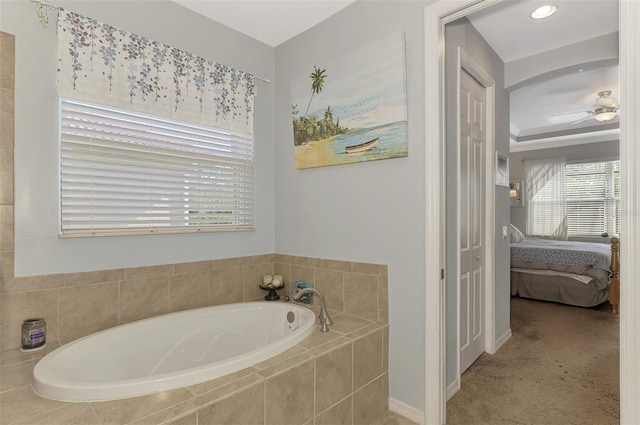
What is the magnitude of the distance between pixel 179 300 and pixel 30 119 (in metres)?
1.33

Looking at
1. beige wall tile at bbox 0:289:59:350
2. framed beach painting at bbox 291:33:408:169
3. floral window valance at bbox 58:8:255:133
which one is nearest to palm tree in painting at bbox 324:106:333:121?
framed beach painting at bbox 291:33:408:169

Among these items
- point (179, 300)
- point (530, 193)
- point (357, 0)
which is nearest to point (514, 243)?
point (530, 193)

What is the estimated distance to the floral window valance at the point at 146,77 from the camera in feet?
6.04

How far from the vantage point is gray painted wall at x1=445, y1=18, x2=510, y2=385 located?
2236mm

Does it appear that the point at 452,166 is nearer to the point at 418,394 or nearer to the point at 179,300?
the point at 418,394

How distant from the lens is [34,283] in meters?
1.73

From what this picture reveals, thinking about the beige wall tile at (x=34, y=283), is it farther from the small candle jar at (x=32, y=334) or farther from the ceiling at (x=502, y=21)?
the ceiling at (x=502, y=21)

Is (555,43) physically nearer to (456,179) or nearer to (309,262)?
(456,179)

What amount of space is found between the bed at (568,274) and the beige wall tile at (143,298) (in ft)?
15.2

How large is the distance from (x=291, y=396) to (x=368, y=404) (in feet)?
2.15

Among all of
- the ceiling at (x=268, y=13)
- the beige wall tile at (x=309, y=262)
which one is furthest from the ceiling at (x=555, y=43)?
the beige wall tile at (x=309, y=262)

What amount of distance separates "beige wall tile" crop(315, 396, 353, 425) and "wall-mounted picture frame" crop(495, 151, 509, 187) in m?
2.28

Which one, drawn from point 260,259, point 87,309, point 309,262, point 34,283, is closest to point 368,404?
point 309,262

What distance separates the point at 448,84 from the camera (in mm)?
2248
